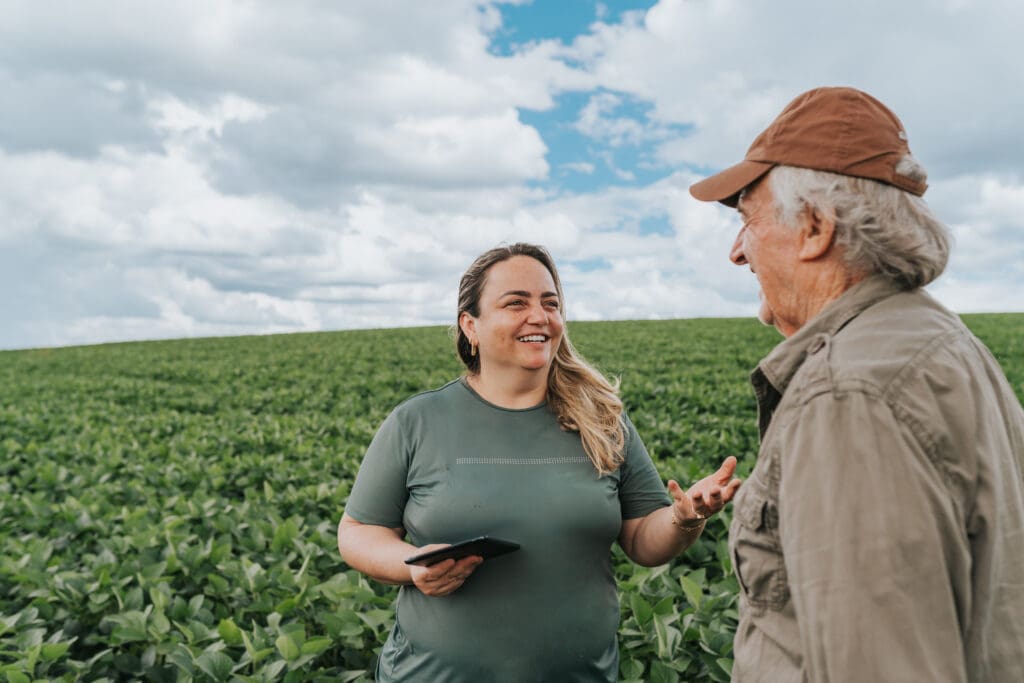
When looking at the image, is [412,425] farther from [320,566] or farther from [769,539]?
[320,566]

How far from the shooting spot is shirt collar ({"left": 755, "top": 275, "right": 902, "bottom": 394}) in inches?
62.7

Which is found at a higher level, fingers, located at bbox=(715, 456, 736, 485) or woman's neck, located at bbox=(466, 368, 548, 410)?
woman's neck, located at bbox=(466, 368, 548, 410)

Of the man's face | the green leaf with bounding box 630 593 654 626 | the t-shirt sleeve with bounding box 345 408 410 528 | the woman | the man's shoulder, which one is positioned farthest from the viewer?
the green leaf with bounding box 630 593 654 626

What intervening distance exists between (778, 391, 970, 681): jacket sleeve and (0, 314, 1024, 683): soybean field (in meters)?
1.82

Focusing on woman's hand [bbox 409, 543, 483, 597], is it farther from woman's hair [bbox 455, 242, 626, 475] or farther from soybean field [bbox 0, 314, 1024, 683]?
soybean field [bbox 0, 314, 1024, 683]

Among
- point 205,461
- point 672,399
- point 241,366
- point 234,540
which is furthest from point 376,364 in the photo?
point 234,540

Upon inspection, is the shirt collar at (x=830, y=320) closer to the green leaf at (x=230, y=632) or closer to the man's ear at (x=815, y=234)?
the man's ear at (x=815, y=234)

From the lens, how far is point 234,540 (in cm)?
555

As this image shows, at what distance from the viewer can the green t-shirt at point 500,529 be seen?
98.8 inches

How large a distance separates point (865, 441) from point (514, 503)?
1.37 m

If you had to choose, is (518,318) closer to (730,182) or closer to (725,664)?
(730,182)

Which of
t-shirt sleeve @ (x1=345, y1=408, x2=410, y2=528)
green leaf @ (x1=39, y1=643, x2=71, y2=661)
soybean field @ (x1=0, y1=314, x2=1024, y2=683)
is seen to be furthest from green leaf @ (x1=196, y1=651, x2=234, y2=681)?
t-shirt sleeve @ (x1=345, y1=408, x2=410, y2=528)

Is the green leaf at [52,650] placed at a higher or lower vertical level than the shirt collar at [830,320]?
lower

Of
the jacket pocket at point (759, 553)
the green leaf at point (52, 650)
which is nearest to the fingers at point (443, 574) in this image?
the jacket pocket at point (759, 553)
